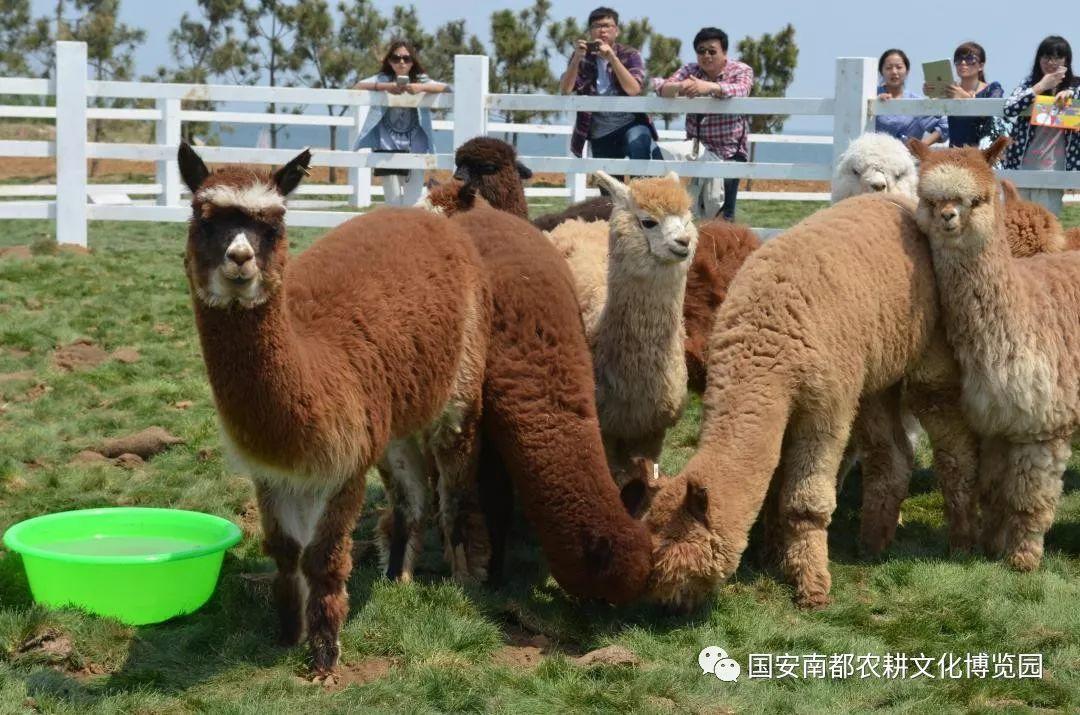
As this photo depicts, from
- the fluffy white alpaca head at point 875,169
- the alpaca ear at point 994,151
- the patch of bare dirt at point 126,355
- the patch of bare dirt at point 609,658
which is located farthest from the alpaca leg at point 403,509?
the patch of bare dirt at point 126,355

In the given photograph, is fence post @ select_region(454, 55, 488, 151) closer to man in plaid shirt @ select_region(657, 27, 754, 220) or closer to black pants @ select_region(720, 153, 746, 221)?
man in plaid shirt @ select_region(657, 27, 754, 220)

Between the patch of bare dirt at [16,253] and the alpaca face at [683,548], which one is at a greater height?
the patch of bare dirt at [16,253]

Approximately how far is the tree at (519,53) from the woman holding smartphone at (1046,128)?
2030cm

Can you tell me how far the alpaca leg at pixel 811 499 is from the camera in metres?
5.35

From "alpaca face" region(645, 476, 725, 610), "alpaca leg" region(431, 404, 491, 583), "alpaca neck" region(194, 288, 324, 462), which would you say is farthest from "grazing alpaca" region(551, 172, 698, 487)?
"alpaca neck" region(194, 288, 324, 462)

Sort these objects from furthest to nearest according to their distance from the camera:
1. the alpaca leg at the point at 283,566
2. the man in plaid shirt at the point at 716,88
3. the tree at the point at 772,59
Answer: the tree at the point at 772,59
the man in plaid shirt at the point at 716,88
the alpaca leg at the point at 283,566

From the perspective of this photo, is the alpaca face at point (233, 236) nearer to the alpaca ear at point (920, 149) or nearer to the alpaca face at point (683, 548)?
the alpaca face at point (683, 548)

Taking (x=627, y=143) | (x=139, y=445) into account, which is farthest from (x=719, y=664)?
(x=627, y=143)

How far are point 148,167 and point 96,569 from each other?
88.2ft

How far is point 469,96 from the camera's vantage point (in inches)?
448

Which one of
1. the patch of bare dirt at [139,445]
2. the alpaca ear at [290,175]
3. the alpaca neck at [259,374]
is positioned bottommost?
the patch of bare dirt at [139,445]

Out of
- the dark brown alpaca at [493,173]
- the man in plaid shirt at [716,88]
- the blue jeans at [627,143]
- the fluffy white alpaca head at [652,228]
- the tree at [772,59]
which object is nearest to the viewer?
the fluffy white alpaca head at [652,228]

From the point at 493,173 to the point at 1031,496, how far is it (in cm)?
328

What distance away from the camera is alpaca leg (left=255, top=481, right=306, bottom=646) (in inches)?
180
